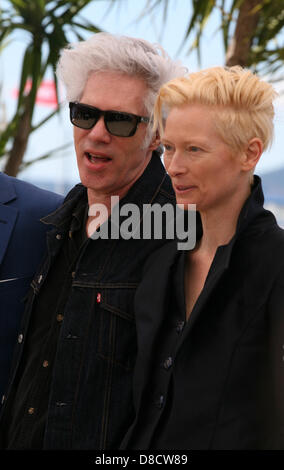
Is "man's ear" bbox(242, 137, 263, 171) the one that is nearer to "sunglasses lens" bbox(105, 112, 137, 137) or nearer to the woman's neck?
the woman's neck

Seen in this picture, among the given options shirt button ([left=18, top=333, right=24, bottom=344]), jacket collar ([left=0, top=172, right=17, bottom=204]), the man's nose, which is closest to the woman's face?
the man's nose

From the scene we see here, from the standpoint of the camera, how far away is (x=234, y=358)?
1506mm

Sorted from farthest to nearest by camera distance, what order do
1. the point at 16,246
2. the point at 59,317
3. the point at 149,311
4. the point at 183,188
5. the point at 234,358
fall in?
the point at 16,246 → the point at 59,317 → the point at 149,311 → the point at 183,188 → the point at 234,358

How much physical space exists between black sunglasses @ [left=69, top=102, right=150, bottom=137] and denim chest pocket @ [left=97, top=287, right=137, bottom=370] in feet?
1.60

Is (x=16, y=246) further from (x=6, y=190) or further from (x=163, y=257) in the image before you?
(x=163, y=257)

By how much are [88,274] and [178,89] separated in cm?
65

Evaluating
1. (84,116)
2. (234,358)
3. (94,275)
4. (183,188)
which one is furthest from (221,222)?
(84,116)

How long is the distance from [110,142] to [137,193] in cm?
19

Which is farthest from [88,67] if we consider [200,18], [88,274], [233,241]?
[200,18]

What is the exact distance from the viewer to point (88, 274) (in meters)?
1.93

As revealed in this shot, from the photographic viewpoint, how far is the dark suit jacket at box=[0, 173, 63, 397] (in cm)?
217

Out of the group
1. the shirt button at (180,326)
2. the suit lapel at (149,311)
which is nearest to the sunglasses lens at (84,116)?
the suit lapel at (149,311)

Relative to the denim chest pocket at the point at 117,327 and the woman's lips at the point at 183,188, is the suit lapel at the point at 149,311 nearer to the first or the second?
the denim chest pocket at the point at 117,327
